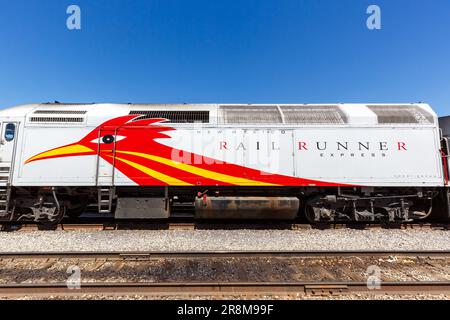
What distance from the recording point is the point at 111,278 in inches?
175

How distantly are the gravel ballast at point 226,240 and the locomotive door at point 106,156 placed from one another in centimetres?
170

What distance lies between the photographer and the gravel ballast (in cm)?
603

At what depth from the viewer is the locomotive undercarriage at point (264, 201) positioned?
287 inches

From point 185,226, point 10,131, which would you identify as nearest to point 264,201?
point 185,226

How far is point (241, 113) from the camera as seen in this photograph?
26.2 ft

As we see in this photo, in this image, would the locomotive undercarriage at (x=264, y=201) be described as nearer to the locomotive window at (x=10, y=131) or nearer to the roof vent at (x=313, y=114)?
the locomotive window at (x=10, y=131)

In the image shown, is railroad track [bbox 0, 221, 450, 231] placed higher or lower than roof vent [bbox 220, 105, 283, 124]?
lower

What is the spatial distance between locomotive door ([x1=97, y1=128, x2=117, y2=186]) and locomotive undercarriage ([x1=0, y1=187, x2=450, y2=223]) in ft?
1.61

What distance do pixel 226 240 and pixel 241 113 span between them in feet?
14.2

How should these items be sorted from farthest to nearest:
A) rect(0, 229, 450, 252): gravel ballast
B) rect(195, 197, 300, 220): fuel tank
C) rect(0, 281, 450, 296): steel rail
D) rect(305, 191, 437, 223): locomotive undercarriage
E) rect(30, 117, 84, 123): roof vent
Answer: rect(30, 117, 84, 123): roof vent < rect(305, 191, 437, 223): locomotive undercarriage < rect(195, 197, 300, 220): fuel tank < rect(0, 229, 450, 252): gravel ballast < rect(0, 281, 450, 296): steel rail

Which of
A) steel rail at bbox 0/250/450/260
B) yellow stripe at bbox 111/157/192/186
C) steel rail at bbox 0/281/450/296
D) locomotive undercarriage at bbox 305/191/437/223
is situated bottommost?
steel rail at bbox 0/281/450/296

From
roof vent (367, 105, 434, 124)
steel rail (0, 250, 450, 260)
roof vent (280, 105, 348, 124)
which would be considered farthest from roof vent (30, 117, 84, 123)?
roof vent (367, 105, 434, 124)

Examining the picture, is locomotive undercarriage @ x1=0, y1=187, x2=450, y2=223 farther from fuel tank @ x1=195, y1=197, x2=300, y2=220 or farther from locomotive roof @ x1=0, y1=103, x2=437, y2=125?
locomotive roof @ x1=0, y1=103, x2=437, y2=125
